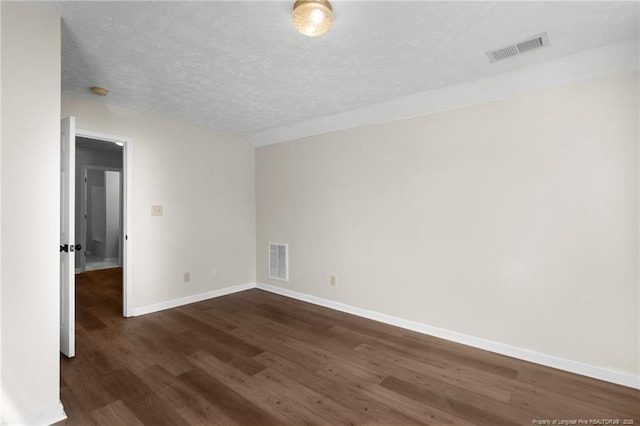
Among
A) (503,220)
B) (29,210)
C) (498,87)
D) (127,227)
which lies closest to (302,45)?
(498,87)

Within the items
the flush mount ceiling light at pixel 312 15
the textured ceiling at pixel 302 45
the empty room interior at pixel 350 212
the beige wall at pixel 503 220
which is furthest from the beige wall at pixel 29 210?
the beige wall at pixel 503 220

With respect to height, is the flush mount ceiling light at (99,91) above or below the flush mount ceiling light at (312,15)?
above

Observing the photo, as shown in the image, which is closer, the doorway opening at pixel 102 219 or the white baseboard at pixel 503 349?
the white baseboard at pixel 503 349

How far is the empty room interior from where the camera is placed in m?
1.81

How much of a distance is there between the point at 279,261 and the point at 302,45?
3.16m

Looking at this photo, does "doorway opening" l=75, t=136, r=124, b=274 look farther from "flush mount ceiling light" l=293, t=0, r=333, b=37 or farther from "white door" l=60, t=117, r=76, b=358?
"flush mount ceiling light" l=293, t=0, r=333, b=37

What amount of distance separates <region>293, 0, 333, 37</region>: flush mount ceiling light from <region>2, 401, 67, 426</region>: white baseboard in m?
2.67

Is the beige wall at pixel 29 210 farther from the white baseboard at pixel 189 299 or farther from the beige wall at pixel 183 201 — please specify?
the white baseboard at pixel 189 299

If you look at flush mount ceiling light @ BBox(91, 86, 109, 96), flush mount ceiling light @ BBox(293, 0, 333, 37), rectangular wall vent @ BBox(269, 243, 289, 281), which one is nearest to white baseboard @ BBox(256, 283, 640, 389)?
rectangular wall vent @ BBox(269, 243, 289, 281)

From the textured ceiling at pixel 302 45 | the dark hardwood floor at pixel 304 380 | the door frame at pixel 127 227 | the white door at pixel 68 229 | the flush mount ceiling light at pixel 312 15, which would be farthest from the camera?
the door frame at pixel 127 227

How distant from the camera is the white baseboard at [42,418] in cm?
171

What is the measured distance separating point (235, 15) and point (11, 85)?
1294 mm

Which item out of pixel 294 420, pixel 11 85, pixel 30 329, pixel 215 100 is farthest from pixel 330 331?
pixel 11 85

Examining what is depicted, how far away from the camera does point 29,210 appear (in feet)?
5.83
